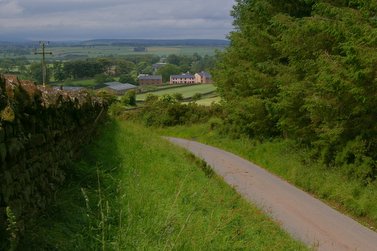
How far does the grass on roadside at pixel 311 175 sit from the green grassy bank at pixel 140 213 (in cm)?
397

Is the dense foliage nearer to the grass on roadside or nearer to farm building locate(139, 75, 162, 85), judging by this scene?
the grass on roadside

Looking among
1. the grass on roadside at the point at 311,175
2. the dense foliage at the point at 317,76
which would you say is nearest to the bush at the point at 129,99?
the grass on roadside at the point at 311,175

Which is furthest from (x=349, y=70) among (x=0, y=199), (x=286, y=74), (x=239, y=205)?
(x=0, y=199)

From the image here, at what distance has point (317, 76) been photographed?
1742 cm

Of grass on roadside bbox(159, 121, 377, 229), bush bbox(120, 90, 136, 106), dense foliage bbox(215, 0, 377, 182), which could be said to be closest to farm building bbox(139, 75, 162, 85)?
bush bbox(120, 90, 136, 106)

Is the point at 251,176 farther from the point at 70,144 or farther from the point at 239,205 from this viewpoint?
the point at 70,144

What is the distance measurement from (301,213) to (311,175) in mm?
4402

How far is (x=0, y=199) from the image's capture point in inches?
198

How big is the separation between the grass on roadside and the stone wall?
9977 mm

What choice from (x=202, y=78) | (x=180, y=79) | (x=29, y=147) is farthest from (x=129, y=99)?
(x=29, y=147)

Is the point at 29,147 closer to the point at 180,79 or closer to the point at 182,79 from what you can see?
the point at 182,79

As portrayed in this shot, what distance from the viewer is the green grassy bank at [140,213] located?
6.07 metres

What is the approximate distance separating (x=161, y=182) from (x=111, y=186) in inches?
98.9

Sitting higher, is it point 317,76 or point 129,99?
point 317,76
